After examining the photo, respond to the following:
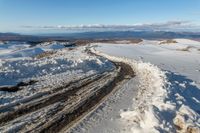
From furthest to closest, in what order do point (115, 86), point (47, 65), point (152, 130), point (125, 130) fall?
1. point (47, 65)
2. point (115, 86)
3. point (125, 130)
4. point (152, 130)

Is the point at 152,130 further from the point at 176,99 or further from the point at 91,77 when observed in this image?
the point at 91,77

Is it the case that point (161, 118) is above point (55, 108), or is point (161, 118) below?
above

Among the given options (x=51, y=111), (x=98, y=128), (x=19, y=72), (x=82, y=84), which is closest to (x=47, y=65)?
(x=19, y=72)

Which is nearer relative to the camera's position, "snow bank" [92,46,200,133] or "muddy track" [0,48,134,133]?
"snow bank" [92,46,200,133]

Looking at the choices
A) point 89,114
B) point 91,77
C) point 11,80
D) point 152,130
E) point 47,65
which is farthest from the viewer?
point 47,65

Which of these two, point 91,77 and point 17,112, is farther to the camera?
point 91,77

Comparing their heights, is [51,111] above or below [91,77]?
above

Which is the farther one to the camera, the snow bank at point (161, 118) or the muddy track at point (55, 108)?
the muddy track at point (55, 108)

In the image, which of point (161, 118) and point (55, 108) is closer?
point (161, 118)
